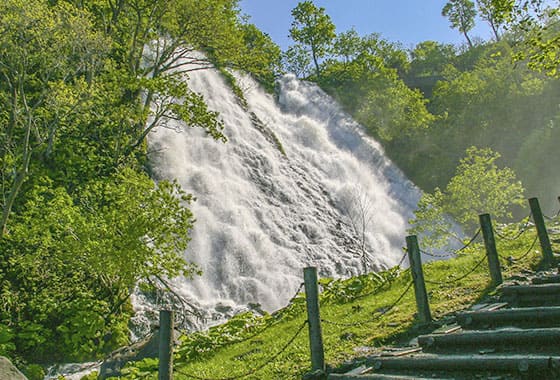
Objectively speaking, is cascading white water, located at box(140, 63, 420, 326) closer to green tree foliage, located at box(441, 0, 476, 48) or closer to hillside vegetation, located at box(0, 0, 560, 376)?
hillside vegetation, located at box(0, 0, 560, 376)

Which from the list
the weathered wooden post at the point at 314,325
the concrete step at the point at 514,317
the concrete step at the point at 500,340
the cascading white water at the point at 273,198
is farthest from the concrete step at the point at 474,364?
the cascading white water at the point at 273,198

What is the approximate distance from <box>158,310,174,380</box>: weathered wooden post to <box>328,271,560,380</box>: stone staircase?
197 centimetres

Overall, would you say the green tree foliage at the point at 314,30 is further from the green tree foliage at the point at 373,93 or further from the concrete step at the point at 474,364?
the concrete step at the point at 474,364

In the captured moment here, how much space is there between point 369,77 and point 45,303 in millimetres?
36495

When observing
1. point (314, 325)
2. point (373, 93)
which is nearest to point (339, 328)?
point (314, 325)

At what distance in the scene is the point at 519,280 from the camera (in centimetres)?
818

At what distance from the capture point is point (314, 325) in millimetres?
5742

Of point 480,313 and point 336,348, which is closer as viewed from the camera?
point 480,313

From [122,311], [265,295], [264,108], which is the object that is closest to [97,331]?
[122,311]

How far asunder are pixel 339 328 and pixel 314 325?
2.50 metres

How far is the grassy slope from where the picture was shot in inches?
267

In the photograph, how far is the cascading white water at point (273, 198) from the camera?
15539mm

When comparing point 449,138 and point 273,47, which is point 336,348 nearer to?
point 449,138

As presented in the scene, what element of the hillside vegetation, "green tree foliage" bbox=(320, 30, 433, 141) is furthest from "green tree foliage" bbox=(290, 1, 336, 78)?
the hillside vegetation
